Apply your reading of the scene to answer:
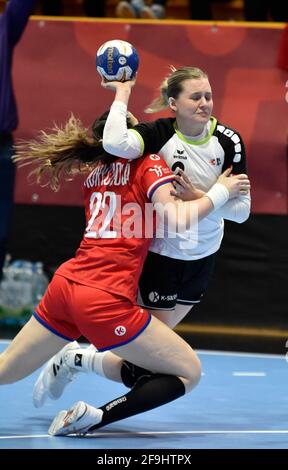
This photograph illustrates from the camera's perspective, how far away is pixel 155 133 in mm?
4957

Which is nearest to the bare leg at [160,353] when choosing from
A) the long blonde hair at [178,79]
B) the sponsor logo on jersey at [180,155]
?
the sponsor logo on jersey at [180,155]

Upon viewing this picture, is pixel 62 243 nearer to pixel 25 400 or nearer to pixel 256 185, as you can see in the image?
pixel 256 185

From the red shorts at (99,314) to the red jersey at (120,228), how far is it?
4 centimetres

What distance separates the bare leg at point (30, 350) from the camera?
15.6ft

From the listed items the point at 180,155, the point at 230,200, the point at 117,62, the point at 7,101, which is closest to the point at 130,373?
the point at 230,200

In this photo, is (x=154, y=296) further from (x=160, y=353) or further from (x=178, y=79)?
(x=178, y=79)

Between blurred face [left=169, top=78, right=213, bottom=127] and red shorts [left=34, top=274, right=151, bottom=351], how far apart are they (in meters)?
0.97

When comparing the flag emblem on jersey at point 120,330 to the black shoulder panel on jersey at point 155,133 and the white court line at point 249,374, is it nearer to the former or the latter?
the black shoulder panel on jersey at point 155,133

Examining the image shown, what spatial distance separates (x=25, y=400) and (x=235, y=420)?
1232 millimetres

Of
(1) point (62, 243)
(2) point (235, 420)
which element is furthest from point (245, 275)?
(2) point (235, 420)

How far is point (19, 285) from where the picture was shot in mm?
8617

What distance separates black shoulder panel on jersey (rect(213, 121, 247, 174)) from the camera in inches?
199

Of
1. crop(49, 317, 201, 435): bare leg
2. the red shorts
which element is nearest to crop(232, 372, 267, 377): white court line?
crop(49, 317, 201, 435): bare leg

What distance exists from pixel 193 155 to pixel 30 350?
1.26 metres
